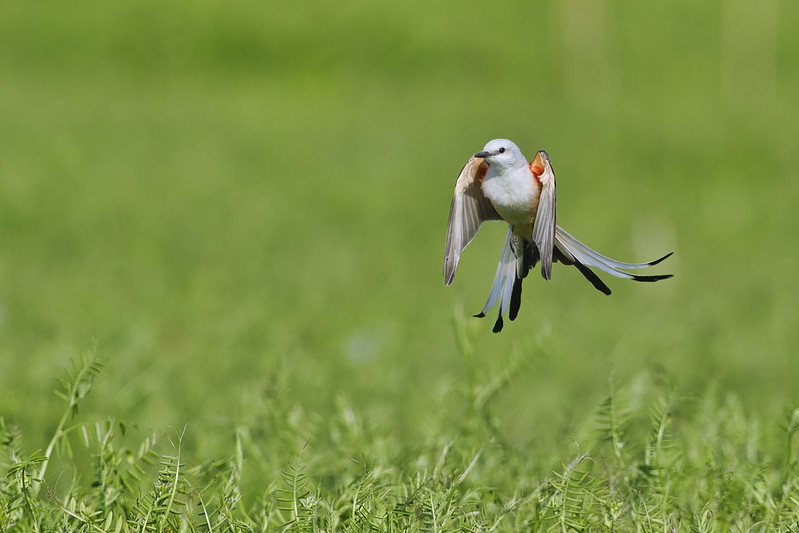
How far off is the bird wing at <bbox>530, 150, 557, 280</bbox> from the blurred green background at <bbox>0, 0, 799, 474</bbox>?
1421mm

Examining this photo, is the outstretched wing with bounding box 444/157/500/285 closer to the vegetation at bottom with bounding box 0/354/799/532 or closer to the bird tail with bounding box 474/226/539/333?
the bird tail with bounding box 474/226/539/333

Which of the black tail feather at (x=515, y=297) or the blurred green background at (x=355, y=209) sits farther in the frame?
the blurred green background at (x=355, y=209)

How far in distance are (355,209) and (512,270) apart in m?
7.66

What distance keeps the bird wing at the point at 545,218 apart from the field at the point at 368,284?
73 cm

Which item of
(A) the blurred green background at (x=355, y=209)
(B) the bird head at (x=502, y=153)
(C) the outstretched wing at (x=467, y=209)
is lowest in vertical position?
(A) the blurred green background at (x=355, y=209)

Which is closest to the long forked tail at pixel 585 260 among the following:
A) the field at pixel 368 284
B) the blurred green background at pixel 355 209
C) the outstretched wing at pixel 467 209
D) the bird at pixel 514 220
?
the bird at pixel 514 220

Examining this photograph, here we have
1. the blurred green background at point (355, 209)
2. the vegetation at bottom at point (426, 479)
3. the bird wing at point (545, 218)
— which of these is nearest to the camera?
the bird wing at point (545, 218)

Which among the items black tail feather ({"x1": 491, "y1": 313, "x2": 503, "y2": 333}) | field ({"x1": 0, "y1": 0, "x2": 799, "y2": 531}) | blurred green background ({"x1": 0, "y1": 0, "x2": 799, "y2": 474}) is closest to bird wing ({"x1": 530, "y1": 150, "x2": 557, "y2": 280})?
black tail feather ({"x1": 491, "y1": 313, "x2": 503, "y2": 333})

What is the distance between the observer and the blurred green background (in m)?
4.77

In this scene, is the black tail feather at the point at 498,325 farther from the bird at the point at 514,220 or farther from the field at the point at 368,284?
the field at the point at 368,284

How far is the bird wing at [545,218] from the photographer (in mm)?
1197

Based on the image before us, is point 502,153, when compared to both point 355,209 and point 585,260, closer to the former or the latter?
point 585,260

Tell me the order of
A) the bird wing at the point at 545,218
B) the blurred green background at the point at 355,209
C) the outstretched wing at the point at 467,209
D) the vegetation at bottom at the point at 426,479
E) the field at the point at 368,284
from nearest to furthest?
the bird wing at the point at 545,218, the outstretched wing at the point at 467,209, the vegetation at bottom at the point at 426,479, the field at the point at 368,284, the blurred green background at the point at 355,209

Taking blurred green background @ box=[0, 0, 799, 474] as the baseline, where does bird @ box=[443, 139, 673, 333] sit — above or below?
above
